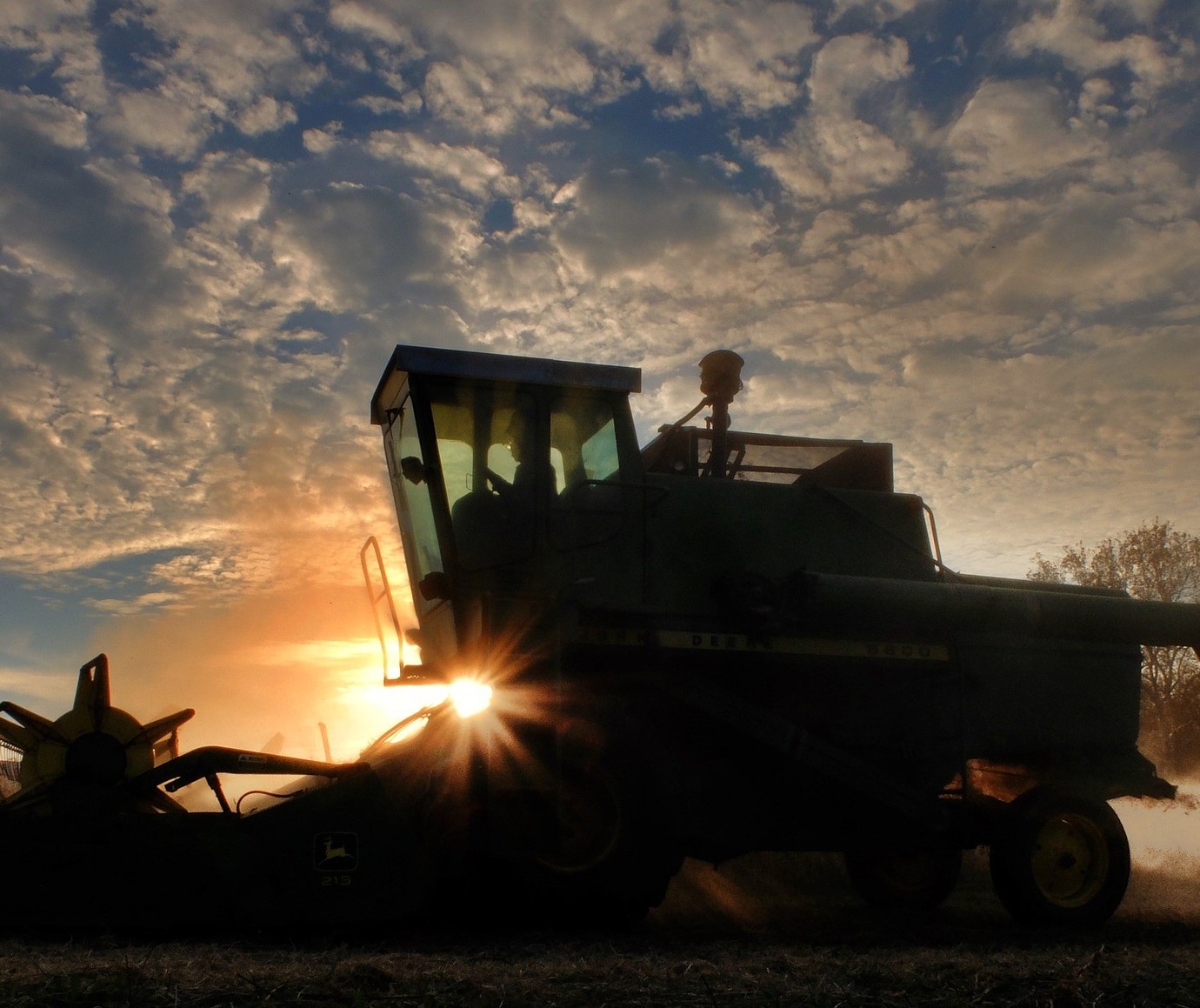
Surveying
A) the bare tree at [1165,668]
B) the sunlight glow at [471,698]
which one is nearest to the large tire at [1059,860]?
the sunlight glow at [471,698]

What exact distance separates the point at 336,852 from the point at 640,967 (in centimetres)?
210

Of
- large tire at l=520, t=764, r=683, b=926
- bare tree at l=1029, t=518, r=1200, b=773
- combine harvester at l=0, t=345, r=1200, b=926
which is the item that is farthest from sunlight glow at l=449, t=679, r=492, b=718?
bare tree at l=1029, t=518, r=1200, b=773

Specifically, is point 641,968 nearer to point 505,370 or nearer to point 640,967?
point 640,967

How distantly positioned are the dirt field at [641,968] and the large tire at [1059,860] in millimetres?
265

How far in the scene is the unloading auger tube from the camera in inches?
288

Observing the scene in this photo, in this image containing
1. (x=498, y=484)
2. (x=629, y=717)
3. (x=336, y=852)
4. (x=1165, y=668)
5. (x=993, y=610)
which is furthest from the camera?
(x=1165, y=668)

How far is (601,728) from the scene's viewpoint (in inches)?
262

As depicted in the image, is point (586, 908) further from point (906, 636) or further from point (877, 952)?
point (906, 636)

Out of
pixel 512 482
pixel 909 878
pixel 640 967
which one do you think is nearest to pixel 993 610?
pixel 909 878

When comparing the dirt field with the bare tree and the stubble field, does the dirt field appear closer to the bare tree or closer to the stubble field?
the stubble field

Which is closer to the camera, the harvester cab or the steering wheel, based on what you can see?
the harvester cab

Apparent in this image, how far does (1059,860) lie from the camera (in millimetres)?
7727

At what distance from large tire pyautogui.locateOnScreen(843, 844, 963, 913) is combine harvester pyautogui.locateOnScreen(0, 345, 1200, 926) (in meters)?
0.02

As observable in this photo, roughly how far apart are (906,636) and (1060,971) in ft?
12.3
